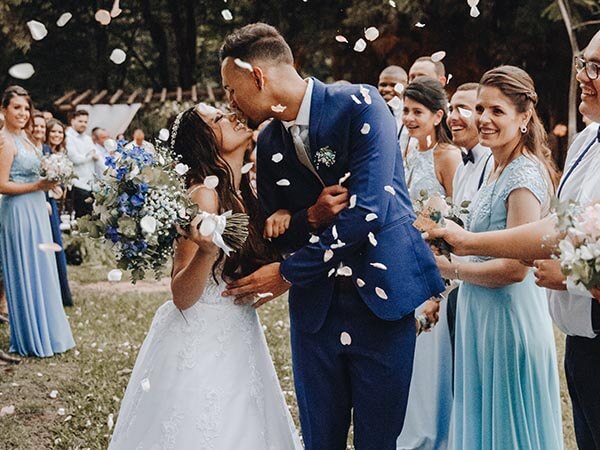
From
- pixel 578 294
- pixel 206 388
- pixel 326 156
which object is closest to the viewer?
pixel 578 294

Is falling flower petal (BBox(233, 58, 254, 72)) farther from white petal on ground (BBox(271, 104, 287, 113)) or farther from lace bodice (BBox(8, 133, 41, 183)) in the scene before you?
lace bodice (BBox(8, 133, 41, 183))

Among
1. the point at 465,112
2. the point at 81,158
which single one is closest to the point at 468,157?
the point at 465,112

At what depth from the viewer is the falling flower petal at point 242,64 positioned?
9.64 ft

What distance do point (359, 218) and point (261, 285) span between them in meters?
0.53

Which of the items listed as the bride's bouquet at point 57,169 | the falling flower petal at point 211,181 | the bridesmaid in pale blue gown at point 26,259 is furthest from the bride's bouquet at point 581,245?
the bridesmaid in pale blue gown at point 26,259

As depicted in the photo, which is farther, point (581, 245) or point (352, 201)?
point (352, 201)

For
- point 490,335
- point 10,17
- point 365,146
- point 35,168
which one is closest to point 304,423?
point 490,335

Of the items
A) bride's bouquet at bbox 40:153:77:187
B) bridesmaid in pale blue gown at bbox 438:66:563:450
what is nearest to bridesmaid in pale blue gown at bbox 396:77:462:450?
bridesmaid in pale blue gown at bbox 438:66:563:450

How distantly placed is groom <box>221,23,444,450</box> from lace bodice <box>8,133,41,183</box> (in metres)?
4.25

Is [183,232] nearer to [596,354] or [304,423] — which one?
[304,423]

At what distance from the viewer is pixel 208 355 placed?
3318mm

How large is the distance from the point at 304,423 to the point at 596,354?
119cm

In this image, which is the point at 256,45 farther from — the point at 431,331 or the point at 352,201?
the point at 431,331

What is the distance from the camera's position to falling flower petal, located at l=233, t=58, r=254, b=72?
294 cm
